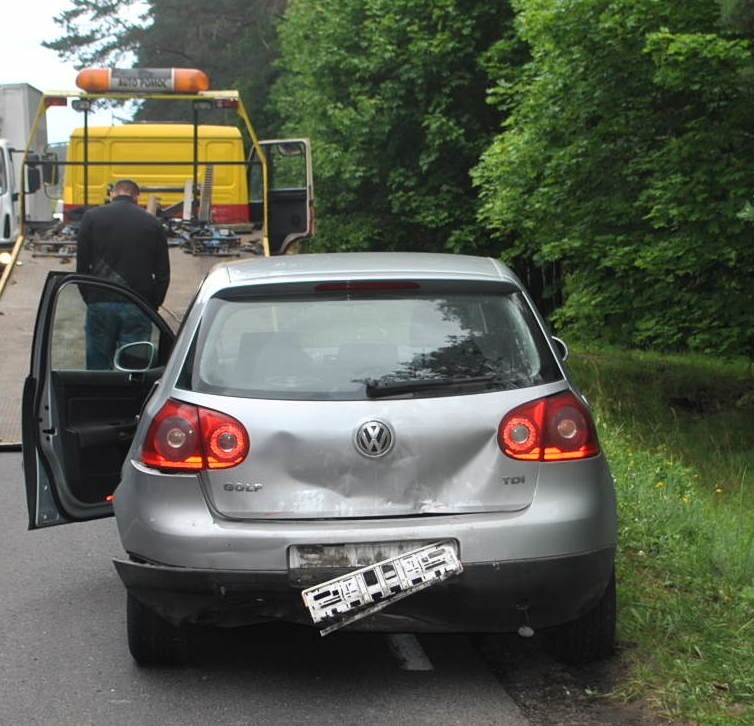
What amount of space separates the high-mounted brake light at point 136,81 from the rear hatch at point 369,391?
12.1 m

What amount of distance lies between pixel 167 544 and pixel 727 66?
11985 millimetres

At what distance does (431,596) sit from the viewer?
4.71 meters

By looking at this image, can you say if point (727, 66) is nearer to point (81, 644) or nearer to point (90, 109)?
point (90, 109)

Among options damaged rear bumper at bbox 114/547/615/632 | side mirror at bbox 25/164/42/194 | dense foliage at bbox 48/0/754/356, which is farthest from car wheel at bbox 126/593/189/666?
side mirror at bbox 25/164/42/194

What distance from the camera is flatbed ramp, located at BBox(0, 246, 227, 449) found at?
38.3 feet

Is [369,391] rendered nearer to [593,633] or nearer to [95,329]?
[593,633]

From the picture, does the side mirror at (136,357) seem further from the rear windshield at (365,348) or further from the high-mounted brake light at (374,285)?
the high-mounted brake light at (374,285)

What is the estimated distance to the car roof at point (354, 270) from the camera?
202 inches

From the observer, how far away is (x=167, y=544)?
483 centimetres

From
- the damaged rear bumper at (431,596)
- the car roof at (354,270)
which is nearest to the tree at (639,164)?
the car roof at (354,270)

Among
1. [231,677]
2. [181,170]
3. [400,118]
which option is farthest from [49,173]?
[400,118]

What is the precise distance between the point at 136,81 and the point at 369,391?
1259 cm

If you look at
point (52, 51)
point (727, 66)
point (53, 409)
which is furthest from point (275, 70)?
point (53, 409)

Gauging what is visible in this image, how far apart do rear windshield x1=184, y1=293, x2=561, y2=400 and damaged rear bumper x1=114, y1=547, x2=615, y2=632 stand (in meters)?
0.63
